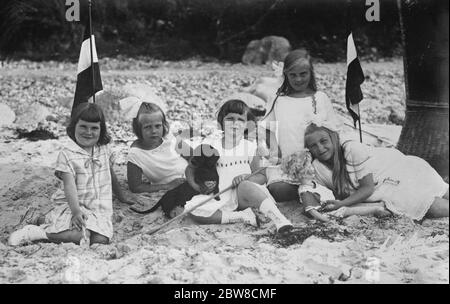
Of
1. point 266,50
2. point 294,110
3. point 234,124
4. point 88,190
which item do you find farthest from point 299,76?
point 266,50

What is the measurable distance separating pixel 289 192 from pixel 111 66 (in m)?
2.69

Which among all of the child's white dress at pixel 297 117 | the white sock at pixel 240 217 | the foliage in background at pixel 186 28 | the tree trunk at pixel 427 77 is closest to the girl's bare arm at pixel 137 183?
the white sock at pixel 240 217

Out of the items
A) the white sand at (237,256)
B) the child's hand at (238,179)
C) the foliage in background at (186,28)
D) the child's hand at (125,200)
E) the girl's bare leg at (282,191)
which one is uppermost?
the foliage in background at (186,28)

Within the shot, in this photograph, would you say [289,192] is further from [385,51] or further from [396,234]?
[385,51]

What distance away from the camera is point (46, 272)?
2.87m

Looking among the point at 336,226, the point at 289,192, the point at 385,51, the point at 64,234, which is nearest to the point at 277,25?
the point at 385,51

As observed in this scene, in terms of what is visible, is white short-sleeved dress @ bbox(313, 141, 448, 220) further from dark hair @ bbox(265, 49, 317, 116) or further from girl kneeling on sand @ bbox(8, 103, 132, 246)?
girl kneeling on sand @ bbox(8, 103, 132, 246)

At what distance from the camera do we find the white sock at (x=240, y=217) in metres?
3.22

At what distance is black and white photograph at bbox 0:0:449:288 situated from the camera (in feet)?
9.44

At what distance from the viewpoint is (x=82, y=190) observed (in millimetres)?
3174

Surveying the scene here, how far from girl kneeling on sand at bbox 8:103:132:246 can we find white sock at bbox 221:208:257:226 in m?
0.59

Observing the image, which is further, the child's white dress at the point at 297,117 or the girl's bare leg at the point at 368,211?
the child's white dress at the point at 297,117

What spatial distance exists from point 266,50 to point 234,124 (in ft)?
6.53

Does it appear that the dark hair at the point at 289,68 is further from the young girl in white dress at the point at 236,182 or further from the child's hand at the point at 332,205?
the child's hand at the point at 332,205
